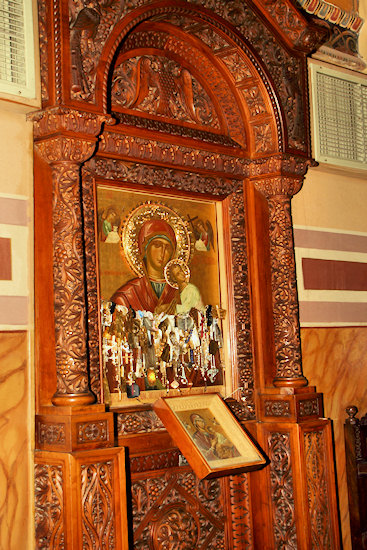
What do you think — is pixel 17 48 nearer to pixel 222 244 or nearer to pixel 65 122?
pixel 65 122

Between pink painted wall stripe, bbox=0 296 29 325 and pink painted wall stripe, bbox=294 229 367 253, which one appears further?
pink painted wall stripe, bbox=294 229 367 253

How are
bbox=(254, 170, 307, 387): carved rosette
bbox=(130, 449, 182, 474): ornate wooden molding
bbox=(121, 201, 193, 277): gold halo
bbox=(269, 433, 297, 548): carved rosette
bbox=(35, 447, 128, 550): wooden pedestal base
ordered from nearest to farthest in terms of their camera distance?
bbox=(35, 447, 128, 550): wooden pedestal base, bbox=(130, 449, 182, 474): ornate wooden molding, bbox=(121, 201, 193, 277): gold halo, bbox=(269, 433, 297, 548): carved rosette, bbox=(254, 170, 307, 387): carved rosette

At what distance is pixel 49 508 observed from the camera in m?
3.42

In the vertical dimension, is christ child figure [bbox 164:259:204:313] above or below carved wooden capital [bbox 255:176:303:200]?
below

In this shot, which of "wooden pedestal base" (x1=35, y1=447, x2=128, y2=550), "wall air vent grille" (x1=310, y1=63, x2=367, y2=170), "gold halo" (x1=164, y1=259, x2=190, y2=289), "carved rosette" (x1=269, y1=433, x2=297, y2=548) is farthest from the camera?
"wall air vent grille" (x1=310, y1=63, x2=367, y2=170)

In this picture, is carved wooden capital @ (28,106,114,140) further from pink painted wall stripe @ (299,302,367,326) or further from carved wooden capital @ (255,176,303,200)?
pink painted wall stripe @ (299,302,367,326)

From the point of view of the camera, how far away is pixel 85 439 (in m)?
3.45

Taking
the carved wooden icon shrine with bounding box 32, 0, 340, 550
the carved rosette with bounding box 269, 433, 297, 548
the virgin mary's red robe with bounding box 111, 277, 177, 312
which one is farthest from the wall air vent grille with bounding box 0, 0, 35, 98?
the carved rosette with bounding box 269, 433, 297, 548

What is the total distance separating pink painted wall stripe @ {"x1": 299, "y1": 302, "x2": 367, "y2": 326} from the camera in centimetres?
488

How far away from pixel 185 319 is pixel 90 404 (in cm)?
93

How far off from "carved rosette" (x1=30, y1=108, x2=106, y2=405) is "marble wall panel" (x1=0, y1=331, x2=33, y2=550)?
0.16 m

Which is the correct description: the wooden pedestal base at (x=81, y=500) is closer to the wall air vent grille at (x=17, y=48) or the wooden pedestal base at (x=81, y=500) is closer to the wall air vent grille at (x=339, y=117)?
the wall air vent grille at (x=17, y=48)

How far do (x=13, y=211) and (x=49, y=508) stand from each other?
133 cm

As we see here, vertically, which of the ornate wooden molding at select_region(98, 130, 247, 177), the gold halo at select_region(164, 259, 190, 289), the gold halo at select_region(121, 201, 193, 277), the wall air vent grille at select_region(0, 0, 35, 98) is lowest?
the gold halo at select_region(164, 259, 190, 289)
